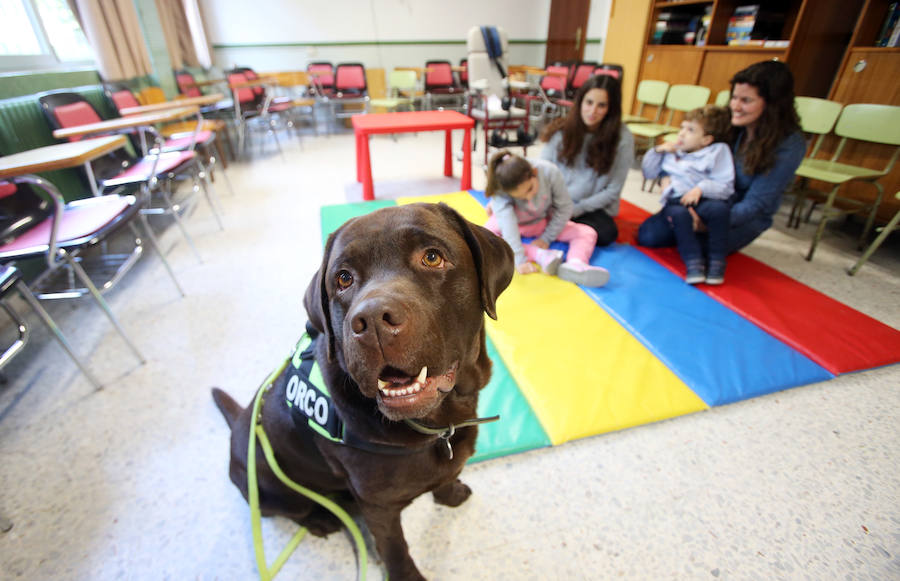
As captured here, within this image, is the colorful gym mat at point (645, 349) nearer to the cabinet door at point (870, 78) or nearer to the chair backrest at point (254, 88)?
the cabinet door at point (870, 78)

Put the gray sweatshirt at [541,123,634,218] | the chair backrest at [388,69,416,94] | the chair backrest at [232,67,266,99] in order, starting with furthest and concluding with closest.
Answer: the chair backrest at [388,69,416,94]
the chair backrest at [232,67,266,99]
the gray sweatshirt at [541,123,634,218]

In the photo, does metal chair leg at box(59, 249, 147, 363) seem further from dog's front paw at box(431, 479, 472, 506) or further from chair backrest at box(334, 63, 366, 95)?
chair backrest at box(334, 63, 366, 95)

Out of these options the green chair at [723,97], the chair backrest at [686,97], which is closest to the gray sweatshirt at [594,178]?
the green chair at [723,97]

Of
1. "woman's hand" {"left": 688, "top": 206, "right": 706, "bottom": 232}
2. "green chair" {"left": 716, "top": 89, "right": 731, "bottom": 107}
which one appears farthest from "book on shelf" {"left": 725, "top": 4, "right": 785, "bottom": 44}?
"woman's hand" {"left": 688, "top": 206, "right": 706, "bottom": 232}

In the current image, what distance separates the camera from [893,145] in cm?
309

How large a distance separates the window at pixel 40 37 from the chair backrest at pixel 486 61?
4916mm

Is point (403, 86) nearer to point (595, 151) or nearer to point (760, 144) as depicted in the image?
point (595, 151)

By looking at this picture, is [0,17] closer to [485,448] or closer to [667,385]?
[485,448]

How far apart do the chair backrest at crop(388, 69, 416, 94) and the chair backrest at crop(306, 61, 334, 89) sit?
4.14 ft

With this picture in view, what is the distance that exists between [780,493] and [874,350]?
121 centimetres

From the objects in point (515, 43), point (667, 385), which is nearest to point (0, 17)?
point (667, 385)

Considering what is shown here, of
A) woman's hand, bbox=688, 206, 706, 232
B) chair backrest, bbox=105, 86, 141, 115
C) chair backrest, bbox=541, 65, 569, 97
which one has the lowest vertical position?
woman's hand, bbox=688, 206, 706, 232

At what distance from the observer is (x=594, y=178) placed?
10.1 ft

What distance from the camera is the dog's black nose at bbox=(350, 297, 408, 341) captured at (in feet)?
2.31
